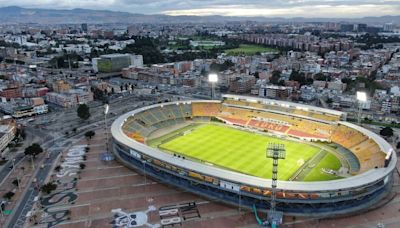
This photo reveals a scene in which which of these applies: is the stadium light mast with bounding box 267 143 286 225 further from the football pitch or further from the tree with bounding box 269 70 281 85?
the tree with bounding box 269 70 281 85

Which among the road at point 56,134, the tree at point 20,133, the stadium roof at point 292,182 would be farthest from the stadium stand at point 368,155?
the tree at point 20,133

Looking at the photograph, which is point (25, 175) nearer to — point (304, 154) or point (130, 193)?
point (130, 193)

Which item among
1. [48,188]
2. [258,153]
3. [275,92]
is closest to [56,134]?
[48,188]

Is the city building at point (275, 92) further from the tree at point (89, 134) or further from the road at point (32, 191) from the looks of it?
the road at point (32, 191)

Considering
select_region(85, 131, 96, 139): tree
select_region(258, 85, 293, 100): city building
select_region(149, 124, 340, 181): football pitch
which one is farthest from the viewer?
select_region(258, 85, 293, 100): city building

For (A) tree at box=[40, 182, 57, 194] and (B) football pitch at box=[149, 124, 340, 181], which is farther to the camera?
(B) football pitch at box=[149, 124, 340, 181]

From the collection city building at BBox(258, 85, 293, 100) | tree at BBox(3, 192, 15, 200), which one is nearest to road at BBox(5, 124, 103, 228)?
tree at BBox(3, 192, 15, 200)

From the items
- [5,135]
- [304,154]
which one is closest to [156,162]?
[304,154]

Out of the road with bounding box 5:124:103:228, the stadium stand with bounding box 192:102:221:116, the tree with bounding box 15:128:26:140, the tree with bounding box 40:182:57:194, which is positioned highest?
the stadium stand with bounding box 192:102:221:116

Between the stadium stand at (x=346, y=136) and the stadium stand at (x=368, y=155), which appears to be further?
the stadium stand at (x=346, y=136)
